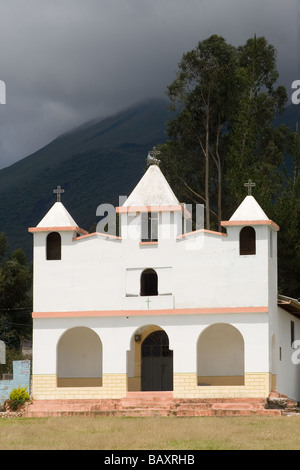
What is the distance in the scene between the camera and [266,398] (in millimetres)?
39688

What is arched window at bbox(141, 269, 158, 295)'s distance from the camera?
42094mm

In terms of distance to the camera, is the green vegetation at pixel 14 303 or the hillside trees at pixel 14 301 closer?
the green vegetation at pixel 14 303

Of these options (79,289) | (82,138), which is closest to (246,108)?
(79,289)

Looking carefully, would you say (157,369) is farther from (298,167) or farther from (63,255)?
(298,167)

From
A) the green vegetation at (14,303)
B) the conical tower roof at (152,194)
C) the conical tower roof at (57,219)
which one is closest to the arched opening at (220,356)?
the conical tower roof at (152,194)

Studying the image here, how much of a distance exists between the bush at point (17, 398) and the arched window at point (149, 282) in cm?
588

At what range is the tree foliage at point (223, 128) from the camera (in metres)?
60.2

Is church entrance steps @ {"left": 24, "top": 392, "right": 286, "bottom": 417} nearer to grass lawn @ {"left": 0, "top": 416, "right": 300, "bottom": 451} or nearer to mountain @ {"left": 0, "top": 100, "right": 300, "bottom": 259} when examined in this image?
grass lawn @ {"left": 0, "top": 416, "right": 300, "bottom": 451}

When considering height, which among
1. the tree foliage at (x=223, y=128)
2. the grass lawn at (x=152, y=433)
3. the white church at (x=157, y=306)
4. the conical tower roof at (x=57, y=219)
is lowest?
the grass lawn at (x=152, y=433)

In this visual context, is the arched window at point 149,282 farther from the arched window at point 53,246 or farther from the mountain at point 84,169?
the mountain at point 84,169

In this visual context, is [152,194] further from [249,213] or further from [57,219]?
[249,213]

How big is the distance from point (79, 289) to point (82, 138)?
459 ft

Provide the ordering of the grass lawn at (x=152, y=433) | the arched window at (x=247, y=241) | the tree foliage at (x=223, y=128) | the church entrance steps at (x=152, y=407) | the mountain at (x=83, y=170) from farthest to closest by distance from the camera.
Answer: the mountain at (x=83, y=170) < the tree foliage at (x=223, y=128) < the arched window at (x=247, y=241) < the church entrance steps at (x=152, y=407) < the grass lawn at (x=152, y=433)

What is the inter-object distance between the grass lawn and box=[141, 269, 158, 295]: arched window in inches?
245
